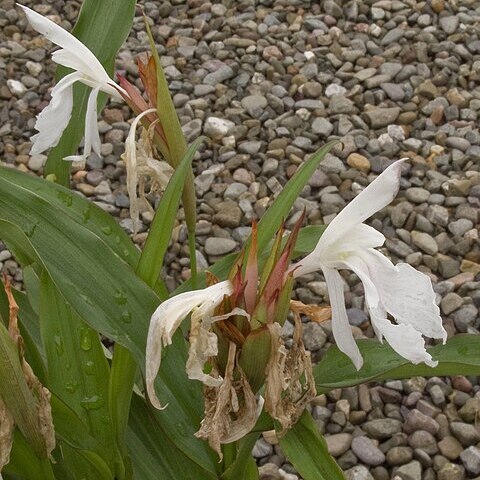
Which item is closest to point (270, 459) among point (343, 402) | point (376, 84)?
point (343, 402)

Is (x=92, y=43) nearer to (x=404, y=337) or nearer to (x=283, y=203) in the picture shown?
(x=283, y=203)

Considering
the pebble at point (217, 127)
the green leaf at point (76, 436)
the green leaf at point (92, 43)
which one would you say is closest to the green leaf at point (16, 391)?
the green leaf at point (76, 436)

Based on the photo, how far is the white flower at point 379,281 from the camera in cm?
77

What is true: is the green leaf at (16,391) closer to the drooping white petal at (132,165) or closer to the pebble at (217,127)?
the drooping white petal at (132,165)

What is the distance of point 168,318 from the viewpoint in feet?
2.64

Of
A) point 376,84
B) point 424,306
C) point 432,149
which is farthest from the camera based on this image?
point 376,84

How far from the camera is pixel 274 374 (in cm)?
89

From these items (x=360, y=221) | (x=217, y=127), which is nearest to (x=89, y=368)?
(x=360, y=221)

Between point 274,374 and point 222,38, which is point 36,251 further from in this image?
point 222,38

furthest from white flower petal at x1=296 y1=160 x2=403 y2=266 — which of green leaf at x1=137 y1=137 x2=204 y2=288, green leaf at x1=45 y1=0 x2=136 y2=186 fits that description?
green leaf at x1=45 y1=0 x2=136 y2=186

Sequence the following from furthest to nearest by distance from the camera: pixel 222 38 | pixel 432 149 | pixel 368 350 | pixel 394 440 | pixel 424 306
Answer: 1. pixel 222 38
2. pixel 432 149
3. pixel 394 440
4. pixel 368 350
5. pixel 424 306

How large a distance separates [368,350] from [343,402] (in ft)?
2.21

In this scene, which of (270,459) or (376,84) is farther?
(376,84)

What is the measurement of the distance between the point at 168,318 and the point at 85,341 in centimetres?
39
